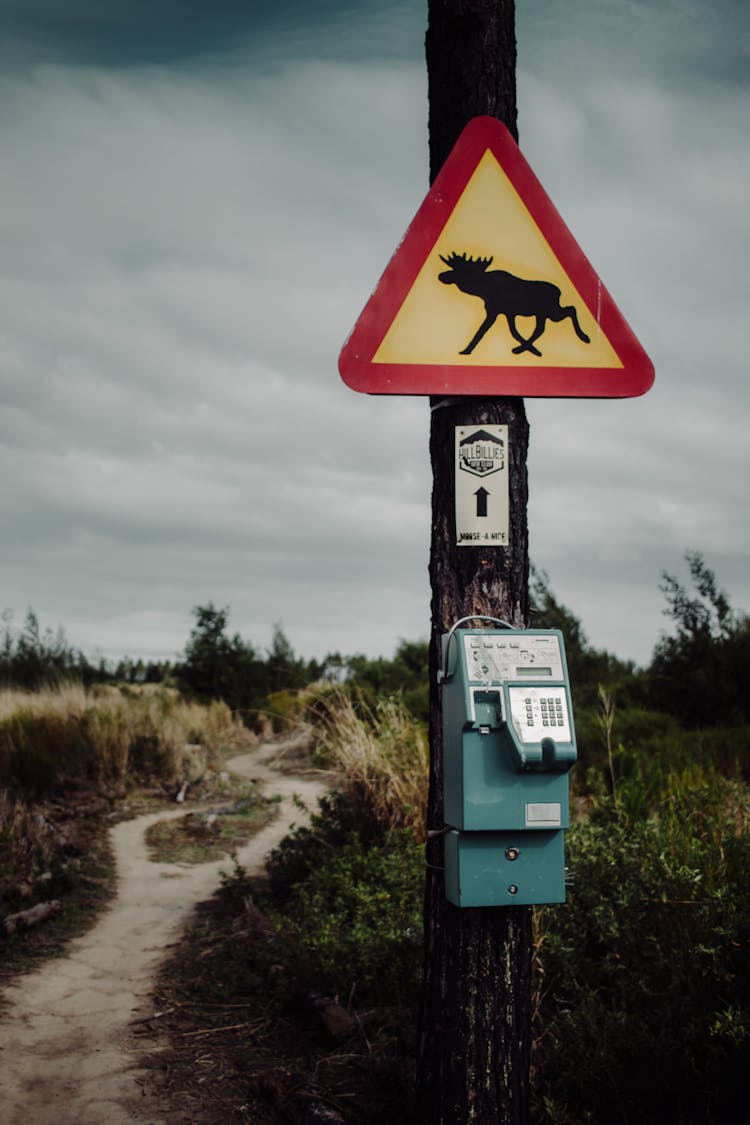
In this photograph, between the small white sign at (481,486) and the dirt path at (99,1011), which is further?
the dirt path at (99,1011)

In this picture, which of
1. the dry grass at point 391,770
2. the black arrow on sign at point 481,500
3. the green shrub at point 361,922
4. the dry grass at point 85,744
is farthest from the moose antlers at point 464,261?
the dry grass at point 85,744

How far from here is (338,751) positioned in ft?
25.8

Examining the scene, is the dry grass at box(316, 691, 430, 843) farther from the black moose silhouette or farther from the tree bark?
the black moose silhouette

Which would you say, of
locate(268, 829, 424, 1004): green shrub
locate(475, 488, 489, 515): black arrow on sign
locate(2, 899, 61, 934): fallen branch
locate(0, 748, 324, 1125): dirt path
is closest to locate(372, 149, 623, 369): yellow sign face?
locate(475, 488, 489, 515): black arrow on sign

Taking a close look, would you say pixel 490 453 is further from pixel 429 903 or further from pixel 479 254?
pixel 429 903

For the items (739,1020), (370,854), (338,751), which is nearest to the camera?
(739,1020)

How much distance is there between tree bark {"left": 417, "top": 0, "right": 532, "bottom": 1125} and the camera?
2.75 m

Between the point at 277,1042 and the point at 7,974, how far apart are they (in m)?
2.06

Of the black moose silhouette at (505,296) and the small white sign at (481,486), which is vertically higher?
the black moose silhouette at (505,296)

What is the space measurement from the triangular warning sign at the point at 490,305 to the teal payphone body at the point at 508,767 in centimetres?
77

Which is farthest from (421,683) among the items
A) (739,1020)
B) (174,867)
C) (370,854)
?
(739,1020)

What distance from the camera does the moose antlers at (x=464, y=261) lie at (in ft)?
9.13

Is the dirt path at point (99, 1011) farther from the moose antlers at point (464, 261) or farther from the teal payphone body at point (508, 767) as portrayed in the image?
the moose antlers at point (464, 261)

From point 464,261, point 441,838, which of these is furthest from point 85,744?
point 464,261
